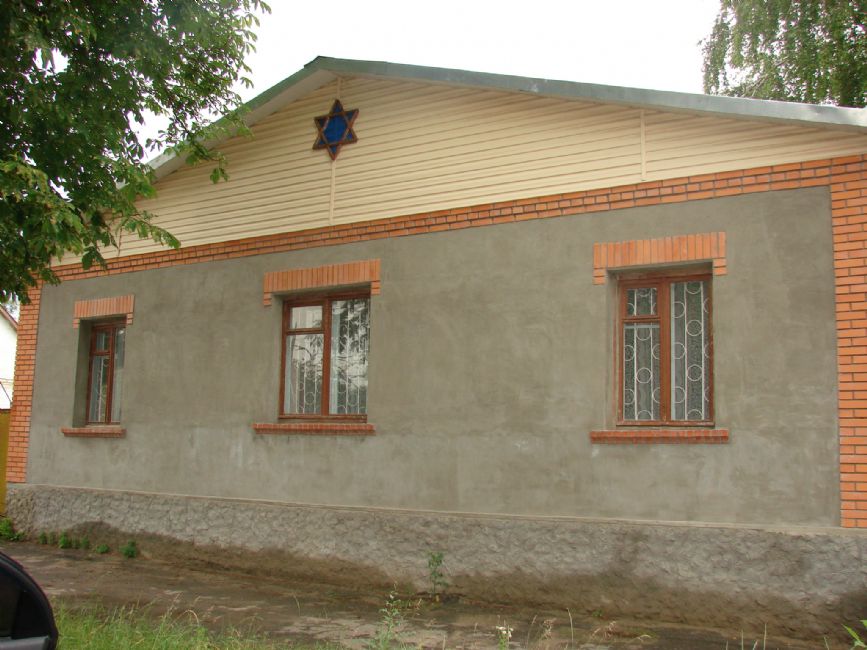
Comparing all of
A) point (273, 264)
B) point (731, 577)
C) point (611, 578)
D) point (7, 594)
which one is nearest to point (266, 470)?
point (273, 264)

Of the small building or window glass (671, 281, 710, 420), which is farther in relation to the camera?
window glass (671, 281, 710, 420)

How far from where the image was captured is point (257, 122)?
35.9 ft

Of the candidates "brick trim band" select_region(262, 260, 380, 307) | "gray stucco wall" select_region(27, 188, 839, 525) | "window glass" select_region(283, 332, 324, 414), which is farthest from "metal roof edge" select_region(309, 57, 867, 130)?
"window glass" select_region(283, 332, 324, 414)

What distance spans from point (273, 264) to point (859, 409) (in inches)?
260

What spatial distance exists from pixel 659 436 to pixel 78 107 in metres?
6.01

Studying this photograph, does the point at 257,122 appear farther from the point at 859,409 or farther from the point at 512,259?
the point at 859,409

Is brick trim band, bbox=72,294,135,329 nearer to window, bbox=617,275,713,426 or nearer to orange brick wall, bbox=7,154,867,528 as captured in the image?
orange brick wall, bbox=7,154,867,528

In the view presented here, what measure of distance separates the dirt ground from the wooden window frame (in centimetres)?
215

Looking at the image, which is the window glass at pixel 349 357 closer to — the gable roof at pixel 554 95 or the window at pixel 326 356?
the window at pixel 326 356

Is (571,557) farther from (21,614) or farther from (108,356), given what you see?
(108,356)

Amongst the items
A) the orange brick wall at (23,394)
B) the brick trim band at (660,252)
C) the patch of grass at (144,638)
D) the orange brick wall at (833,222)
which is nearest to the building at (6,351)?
the orange brick wall at (23,394)

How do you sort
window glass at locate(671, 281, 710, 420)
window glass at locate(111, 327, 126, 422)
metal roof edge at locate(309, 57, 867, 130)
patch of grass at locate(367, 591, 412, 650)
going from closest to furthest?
patch of grass at locate(367, 591, 412, 650), metal roof edge at locate(309, 57, 867, 130), window glass at locate(671, 281, 710, 420), window glass at locate(111, 327, 126, 422)

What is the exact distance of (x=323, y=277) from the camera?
999 centimetres

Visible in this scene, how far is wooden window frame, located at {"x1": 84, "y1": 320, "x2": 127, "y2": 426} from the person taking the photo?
12.2 meters
